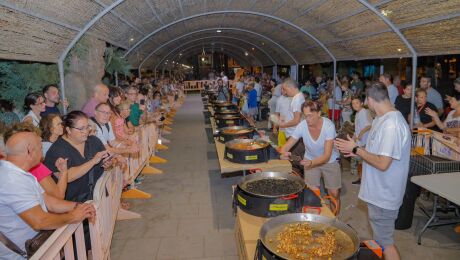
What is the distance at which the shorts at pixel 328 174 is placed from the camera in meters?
4.56

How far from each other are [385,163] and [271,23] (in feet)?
34.4

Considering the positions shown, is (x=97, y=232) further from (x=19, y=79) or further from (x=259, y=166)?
(x=19, y=79)

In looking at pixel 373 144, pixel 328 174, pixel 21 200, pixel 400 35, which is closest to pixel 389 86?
pixel 400 35

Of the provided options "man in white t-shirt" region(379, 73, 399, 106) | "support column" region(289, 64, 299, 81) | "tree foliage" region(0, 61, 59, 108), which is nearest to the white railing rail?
"tree foliage" region(0, 61, 59, 108)

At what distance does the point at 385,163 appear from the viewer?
3086 millimetres

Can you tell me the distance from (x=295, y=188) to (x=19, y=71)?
5.34 m

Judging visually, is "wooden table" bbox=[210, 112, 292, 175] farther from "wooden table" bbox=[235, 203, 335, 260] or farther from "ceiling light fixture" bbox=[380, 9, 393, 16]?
"ceiling light fixture" bbox=[380, 9, 393, 16]

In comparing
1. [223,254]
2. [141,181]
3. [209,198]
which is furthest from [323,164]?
[141,181]

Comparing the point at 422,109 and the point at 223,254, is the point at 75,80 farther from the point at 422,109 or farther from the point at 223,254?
the point at 422,109

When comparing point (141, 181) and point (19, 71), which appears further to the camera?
point (141, 181)

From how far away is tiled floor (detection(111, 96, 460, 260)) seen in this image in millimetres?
4367

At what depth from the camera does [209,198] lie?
620 centimetres

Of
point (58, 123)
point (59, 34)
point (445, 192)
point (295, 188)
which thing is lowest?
point (445, 192)

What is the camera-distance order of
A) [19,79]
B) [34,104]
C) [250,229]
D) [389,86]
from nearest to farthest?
[250,229] → [34,104] → [19,79] → [389,86]
